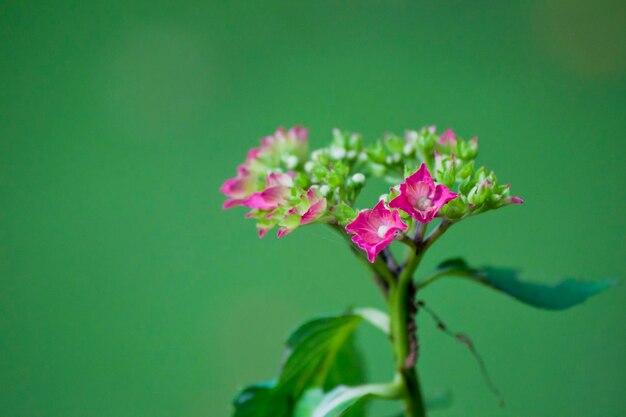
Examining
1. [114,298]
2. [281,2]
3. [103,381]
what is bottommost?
[103,381]

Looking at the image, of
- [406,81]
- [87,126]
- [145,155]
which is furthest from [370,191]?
[87,126]

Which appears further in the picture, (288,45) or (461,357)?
(288,45)

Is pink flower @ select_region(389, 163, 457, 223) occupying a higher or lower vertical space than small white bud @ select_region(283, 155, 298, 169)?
lower

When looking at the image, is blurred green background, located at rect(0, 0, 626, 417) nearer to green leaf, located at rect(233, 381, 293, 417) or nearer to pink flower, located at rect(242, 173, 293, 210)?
green leaf, located at rect(233, 381, 293, 417)

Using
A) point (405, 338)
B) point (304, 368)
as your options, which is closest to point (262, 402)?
point (304, 368)

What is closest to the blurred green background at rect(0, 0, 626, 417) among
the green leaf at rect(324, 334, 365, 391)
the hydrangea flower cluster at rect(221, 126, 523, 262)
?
the green leaf at rect(324, 334, 365, 391)

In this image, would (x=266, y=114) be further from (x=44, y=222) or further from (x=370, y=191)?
(x=44, y=222)
